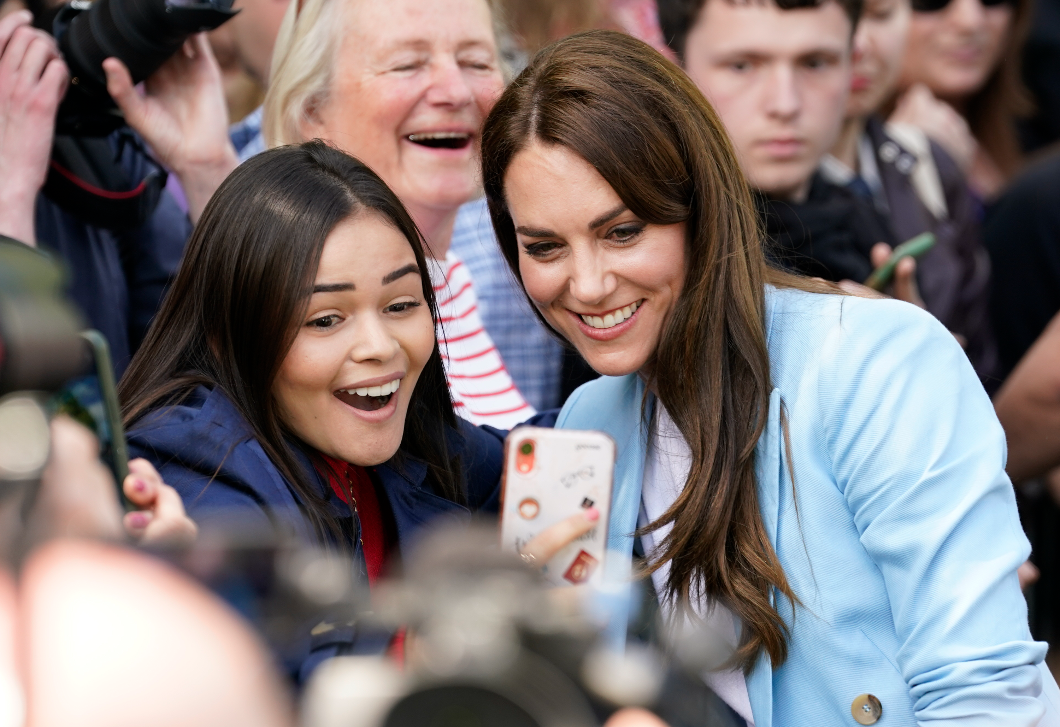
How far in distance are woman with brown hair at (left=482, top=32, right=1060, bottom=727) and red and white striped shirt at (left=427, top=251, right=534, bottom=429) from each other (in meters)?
0.52

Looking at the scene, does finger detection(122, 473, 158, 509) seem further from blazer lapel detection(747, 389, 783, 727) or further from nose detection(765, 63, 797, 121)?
nose detection(765, 63, 797, 121)

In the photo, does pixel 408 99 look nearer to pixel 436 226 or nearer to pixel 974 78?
pixel 436 226

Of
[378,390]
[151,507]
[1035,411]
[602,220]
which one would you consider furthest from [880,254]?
[151,507]

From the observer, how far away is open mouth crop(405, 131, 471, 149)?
245 cm

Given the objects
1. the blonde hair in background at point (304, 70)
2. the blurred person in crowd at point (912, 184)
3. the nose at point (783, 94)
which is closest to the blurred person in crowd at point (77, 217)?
the blonde hair in background at point (304, 70)

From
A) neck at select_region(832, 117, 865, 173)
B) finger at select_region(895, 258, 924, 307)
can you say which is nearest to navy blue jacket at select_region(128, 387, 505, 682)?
finger at select_region(895, 258, 924, 307)

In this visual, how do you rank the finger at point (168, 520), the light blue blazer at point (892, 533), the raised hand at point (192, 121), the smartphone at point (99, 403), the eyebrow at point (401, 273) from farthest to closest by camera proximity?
the raised hand at point (192, 121)
the eyebrow at point (401, 273)
the light blue blazer at point (892, 533)
the finger at point (168, 520)
the smartphone at point (99, 403)

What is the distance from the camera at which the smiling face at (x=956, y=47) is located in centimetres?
377

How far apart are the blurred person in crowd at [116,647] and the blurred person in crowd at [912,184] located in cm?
265

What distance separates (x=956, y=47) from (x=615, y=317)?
2.52 metres

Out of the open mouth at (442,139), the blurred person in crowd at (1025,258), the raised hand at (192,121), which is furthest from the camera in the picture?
the blurred person in crowd at (1025,258)

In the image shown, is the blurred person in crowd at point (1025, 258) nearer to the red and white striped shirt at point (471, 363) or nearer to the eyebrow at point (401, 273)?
the red and white striped shirt at point (471, 363)

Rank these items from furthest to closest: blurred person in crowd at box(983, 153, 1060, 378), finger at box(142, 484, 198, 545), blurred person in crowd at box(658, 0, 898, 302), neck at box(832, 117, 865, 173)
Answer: neck at box(832, 117, 865, 173), blurred person in crowd at box(983, 153, 1060, 378), blurred person in crowd at box(658, 0, 898, 302), finger at box(142, 484, 198, 545)

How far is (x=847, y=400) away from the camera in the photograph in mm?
1654
